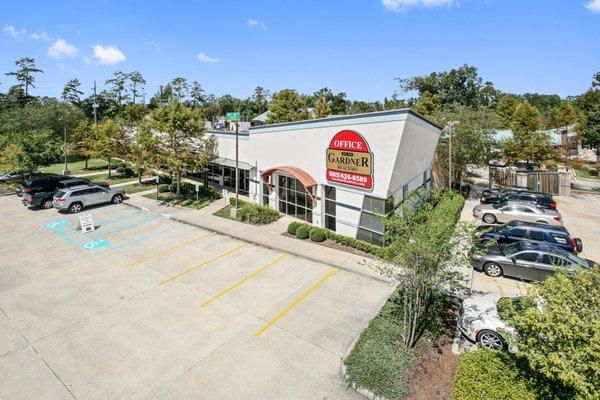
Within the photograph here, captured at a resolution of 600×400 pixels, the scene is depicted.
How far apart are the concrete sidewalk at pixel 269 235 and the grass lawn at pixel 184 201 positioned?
0.62 m

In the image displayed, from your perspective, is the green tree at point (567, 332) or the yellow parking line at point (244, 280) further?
the yellow parking line at point (244, 280)

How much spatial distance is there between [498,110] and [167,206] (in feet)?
234

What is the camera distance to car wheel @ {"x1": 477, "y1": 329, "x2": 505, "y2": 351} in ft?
31.4

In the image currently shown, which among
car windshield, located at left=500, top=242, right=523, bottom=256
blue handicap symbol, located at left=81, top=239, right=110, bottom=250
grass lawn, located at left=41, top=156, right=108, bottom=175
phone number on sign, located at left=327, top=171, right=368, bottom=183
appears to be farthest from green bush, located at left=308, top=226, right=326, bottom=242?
grass lawn, located at left=41, top=156, right=108, bottom=175

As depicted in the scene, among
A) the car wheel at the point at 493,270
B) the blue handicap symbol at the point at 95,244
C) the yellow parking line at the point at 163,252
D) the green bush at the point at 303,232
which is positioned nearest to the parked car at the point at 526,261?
the car wheel at the point at 493,270

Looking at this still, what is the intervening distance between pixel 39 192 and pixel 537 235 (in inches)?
1342

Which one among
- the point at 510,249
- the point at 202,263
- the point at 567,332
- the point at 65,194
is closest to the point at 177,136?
the point at 65,194

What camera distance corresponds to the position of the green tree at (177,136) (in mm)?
25656

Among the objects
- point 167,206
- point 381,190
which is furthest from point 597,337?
point 167,206

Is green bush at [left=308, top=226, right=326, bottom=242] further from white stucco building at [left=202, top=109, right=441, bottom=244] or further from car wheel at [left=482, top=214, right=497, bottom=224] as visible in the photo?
car wheel at [left=482, top=214, right=497, bottom=224]

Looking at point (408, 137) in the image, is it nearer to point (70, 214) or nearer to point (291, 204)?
point (291, 204)

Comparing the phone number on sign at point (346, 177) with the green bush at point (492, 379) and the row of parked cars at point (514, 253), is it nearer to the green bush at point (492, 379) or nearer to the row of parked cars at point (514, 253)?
the row of parked cars at point (514, 253)

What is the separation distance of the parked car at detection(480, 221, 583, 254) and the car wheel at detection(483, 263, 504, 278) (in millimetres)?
1876

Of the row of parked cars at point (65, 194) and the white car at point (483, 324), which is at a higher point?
the row of parked cars at point (65, 194)
